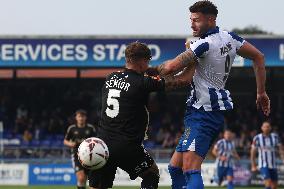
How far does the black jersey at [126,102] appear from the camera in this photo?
8625 millimetres

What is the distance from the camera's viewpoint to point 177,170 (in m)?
9.02

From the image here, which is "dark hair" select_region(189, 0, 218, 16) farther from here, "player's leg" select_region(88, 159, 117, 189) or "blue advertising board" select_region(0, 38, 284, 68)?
"blue advertising board" select_region(0, 38, 284, 68)

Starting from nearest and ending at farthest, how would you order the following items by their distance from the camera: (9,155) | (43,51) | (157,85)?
(157,85) < (9,155) < (43,51)

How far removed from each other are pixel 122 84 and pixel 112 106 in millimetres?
257

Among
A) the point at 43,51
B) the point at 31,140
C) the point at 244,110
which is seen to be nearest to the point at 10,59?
the point at 43,51

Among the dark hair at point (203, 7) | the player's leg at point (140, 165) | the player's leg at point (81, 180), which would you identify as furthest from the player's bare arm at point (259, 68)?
the player's leg at point (81, 180)

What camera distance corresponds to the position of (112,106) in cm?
867

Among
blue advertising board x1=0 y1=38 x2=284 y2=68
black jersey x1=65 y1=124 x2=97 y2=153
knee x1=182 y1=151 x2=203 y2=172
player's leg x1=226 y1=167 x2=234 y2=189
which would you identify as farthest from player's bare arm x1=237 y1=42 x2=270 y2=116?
blue advertising board x1=0 y1=38 x2=284 y2=68

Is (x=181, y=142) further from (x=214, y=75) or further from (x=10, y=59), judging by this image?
(x=10, y=59)

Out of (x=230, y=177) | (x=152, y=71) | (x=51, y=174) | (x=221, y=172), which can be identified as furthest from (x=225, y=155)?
(x=152, y=71)

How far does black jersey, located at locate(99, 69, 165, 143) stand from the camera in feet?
28.3

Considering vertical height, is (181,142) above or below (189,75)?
below

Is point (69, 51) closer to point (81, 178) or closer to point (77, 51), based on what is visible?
point (77, 51)

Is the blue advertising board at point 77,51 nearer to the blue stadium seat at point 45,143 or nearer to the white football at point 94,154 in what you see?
the blue stadium seat at point 45,143
